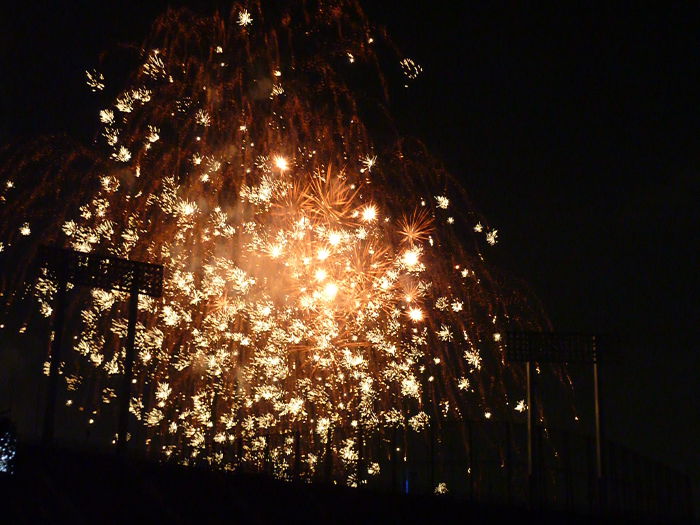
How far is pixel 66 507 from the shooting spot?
18.8 m

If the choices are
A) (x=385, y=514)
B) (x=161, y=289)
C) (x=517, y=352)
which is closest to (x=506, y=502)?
(x=385, y=514)

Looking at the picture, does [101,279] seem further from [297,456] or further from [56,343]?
[297,456]

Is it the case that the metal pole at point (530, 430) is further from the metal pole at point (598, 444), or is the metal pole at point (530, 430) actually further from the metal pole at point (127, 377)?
the metal pole at point (127, 377)

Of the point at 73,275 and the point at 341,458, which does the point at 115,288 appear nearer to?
the point at 73,275

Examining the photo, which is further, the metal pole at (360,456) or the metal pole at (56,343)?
the metal pole at (56,343)

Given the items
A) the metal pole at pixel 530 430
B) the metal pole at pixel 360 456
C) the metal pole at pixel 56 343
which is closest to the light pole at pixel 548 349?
the metal pole at pixel 530 430

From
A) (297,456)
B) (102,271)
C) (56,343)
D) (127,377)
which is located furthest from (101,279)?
(297,456)

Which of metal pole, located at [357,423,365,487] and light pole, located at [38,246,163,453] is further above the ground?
light pole, located at [38,246,163,453]

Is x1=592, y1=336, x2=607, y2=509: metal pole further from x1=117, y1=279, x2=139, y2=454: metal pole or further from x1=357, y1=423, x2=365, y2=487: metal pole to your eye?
x1=117, y1=279, x2=139, y2=454: metal pole

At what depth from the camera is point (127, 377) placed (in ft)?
100

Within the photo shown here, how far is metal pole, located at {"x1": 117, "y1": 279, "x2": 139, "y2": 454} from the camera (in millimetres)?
29489

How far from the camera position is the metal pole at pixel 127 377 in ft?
96.7

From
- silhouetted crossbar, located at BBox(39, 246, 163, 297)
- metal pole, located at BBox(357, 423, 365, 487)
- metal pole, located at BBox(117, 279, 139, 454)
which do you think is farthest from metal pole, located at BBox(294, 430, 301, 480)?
silhouetted crossbar, located at BBox(39, 246, 163, 297)

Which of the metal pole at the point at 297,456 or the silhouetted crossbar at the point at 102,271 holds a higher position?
the silhouetted crossbar at the point at 102,271
